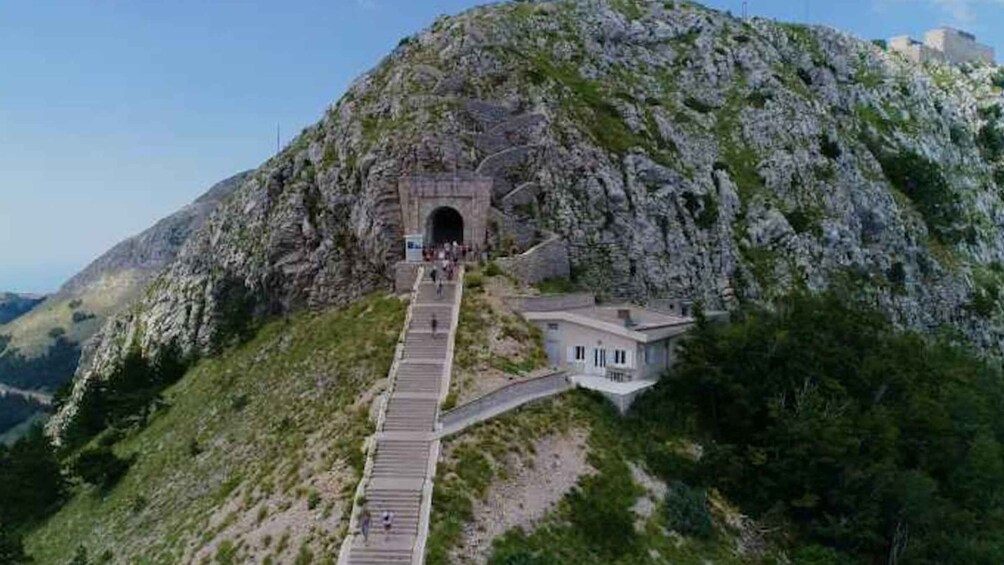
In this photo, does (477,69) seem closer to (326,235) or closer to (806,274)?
(326,235)

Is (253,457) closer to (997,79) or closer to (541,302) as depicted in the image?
(541,302)

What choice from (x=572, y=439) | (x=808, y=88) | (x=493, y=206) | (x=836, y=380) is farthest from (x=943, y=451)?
(x=808, y=88)

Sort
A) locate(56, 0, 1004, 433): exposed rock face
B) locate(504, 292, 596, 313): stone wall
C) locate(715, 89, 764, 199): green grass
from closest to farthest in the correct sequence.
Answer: locate(504, 292, 596, 313): stone wall
locate(56, 0, 1004, 433): exposed rock face
locate(715, 89, 764, 199): green grass

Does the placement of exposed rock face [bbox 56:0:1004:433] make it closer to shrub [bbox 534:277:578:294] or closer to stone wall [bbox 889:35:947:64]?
shrub [bbox 534:277:578:294]

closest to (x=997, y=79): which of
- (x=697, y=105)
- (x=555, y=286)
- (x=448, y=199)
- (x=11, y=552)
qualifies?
(x=697, y=105)

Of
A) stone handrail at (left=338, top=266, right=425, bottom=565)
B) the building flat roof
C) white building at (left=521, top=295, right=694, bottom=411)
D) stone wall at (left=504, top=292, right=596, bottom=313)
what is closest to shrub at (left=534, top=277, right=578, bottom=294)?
Result: stone wall at (left=504, top=292, right=596, bottom=313)

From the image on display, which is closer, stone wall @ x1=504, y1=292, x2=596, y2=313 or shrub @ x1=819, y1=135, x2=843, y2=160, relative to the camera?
stone wall @ x1=504, y1=292, x2=596, y2=313

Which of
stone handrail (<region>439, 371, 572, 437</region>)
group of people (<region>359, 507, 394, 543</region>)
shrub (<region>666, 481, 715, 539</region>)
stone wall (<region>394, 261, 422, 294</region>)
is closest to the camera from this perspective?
group of people (<region>359, 507, 394, 543</region>)
